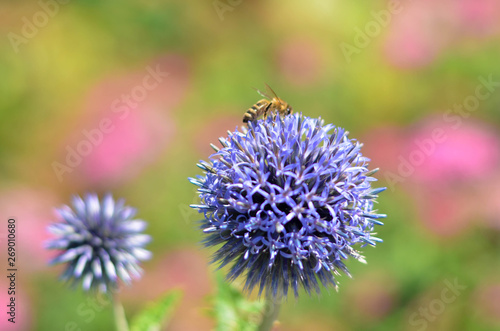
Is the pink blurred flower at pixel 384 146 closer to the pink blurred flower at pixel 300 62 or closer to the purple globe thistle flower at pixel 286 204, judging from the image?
the pink blurred flower at pixel 300 62

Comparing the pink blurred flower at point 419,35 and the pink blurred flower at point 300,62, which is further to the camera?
the pink blurred flower at point 300,62

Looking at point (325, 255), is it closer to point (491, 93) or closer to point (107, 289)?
point (107, 289)

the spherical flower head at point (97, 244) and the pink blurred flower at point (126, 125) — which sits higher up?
the pink blurred flower at point (126, 125)

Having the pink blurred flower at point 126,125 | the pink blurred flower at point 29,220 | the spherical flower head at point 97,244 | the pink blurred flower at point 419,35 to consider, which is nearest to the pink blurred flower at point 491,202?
the pink blurred flower at point 419,35

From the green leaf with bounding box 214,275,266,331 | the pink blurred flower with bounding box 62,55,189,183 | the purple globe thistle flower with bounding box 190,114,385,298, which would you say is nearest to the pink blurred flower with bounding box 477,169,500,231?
the purple globe thistle flower with bounding box 190,114,385,298

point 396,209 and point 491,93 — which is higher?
point 491,93

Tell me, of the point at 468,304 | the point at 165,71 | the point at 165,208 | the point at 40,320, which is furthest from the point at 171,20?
the point at 468,304
